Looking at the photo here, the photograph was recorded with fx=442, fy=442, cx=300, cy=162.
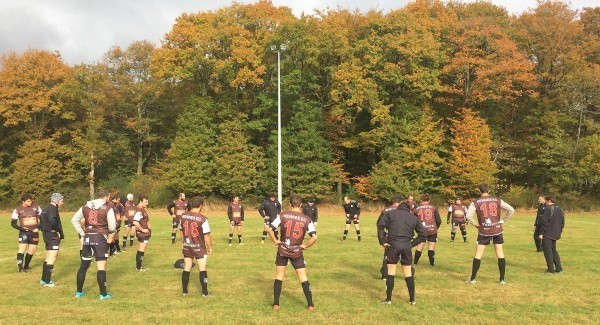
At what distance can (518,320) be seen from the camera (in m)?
8.64

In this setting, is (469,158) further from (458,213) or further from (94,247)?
(94,247)

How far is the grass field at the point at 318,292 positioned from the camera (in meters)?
8.91

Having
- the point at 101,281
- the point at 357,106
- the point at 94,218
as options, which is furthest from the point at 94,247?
the point at 357,106

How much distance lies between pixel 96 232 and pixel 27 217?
4757 mm

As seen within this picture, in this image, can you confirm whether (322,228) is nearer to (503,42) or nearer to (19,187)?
(503,42)

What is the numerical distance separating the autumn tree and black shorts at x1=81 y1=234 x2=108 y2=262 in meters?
36.3

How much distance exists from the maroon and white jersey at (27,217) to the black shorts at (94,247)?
14.6ft

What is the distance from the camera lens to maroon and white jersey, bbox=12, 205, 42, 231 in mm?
13383

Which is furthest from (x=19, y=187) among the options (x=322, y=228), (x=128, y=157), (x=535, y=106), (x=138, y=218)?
(x=535, y=106)

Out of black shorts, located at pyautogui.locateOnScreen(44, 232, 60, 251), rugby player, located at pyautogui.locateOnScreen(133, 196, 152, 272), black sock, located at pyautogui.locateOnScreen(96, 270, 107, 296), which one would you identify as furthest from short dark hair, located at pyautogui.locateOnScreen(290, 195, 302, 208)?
black shorts, located at pyautogui.locateOnScreen(44, 232, 60, 251)

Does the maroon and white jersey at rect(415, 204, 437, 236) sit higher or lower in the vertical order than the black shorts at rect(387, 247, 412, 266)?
higher

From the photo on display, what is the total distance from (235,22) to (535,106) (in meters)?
32.9

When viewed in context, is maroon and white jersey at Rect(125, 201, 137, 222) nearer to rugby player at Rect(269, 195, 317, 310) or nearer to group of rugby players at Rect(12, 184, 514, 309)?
group of rugby players at Rect(12, 184, 514, 309)

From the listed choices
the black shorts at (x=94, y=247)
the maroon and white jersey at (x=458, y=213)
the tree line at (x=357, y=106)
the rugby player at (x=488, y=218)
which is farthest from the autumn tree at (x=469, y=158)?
the black shorts at (x=94, y=247)
